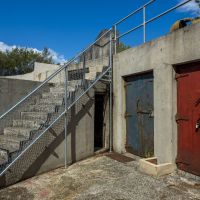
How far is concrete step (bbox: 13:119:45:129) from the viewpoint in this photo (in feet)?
20.4

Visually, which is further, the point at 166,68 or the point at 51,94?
the point at 51,94

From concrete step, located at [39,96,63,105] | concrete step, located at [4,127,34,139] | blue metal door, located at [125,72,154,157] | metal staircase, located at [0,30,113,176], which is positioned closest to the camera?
metal staircase, located at [0,30,113,176]

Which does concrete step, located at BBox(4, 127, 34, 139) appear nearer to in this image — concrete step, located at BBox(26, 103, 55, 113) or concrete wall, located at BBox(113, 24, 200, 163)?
concrete step, located at BBox(26, 103, 55, 113)

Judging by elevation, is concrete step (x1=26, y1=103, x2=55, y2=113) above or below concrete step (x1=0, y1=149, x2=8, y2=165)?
above

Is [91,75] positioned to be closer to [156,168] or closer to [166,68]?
[166,68]

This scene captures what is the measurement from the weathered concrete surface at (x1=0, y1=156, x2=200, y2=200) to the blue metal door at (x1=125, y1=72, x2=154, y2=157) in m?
0.73

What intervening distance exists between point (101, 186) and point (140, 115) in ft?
7.56

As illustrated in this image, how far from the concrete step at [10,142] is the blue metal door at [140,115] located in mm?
2782

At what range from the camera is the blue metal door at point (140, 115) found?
20.8ft

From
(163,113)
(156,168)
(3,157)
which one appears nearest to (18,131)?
(3,157)

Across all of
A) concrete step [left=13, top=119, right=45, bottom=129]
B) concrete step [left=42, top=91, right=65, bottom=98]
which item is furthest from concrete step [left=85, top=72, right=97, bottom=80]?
concrete step [left=13, top=119, right=45, bottom=129]

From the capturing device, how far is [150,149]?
630 centimetres

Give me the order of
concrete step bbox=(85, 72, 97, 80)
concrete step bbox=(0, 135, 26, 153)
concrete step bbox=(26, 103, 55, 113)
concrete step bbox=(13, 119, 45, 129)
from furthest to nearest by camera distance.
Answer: concrete step bbox=(85, 72, 97, 80) → concrete step bbox=(26, 103, 55, 113) → concrete step bbox=(13, 119, 45, 129) → concrete step bbox=(0, 135, 26, 153)

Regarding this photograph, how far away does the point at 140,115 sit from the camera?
21.9ft
